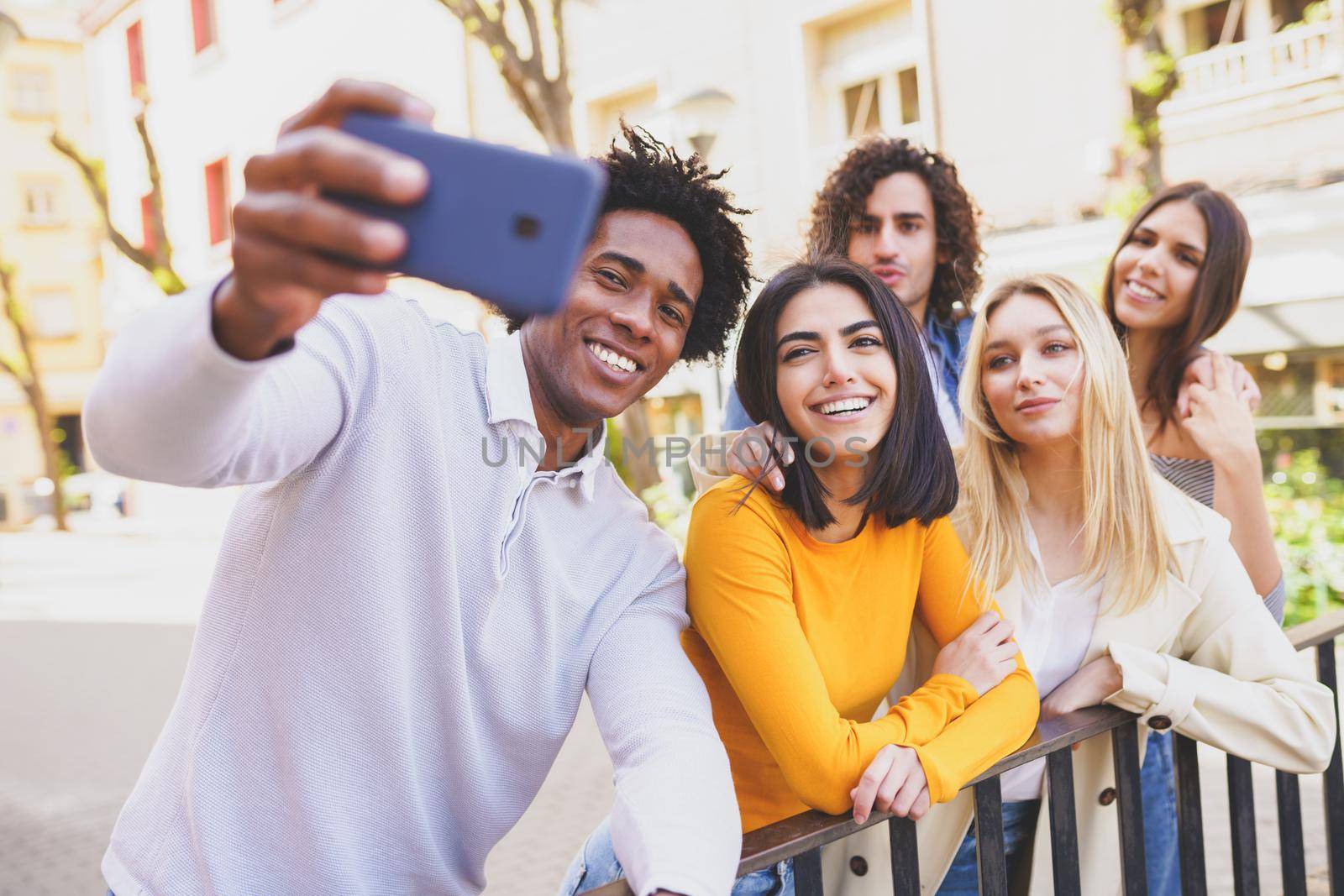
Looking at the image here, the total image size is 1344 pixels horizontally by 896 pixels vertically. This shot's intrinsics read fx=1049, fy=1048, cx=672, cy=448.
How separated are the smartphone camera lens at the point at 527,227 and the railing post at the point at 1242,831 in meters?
2.10

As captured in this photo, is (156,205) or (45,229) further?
(45,229)

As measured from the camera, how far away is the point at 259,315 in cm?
86

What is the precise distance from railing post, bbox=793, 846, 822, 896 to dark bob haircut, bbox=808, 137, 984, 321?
196cm

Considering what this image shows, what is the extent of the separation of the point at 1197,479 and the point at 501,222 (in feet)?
7.85

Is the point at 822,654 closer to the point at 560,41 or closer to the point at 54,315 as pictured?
the point at 560,41

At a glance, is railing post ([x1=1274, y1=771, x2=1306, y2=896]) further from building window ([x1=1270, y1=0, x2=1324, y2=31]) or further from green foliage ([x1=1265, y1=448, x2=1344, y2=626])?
building window ([x1=1270, y1=0, x2=1324, y2=31])

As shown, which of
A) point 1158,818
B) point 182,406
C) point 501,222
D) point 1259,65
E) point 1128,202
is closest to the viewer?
point 501,222

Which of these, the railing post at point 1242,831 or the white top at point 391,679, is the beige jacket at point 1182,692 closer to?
the railing post at point 1242,831

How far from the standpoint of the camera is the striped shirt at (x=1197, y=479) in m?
2.58

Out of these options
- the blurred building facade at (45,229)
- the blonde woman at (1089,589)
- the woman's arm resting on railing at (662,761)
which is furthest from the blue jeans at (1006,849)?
the blurred building facade at (45,229)

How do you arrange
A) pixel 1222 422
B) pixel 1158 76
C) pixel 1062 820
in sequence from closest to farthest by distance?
pixel 1062 820 < pixel 1222 422 < pixel 1158 76

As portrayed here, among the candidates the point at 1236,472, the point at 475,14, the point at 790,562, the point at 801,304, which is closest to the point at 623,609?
the point at 790,562

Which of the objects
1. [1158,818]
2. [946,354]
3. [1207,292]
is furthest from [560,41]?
[1158,818]

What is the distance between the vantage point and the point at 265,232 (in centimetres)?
78
